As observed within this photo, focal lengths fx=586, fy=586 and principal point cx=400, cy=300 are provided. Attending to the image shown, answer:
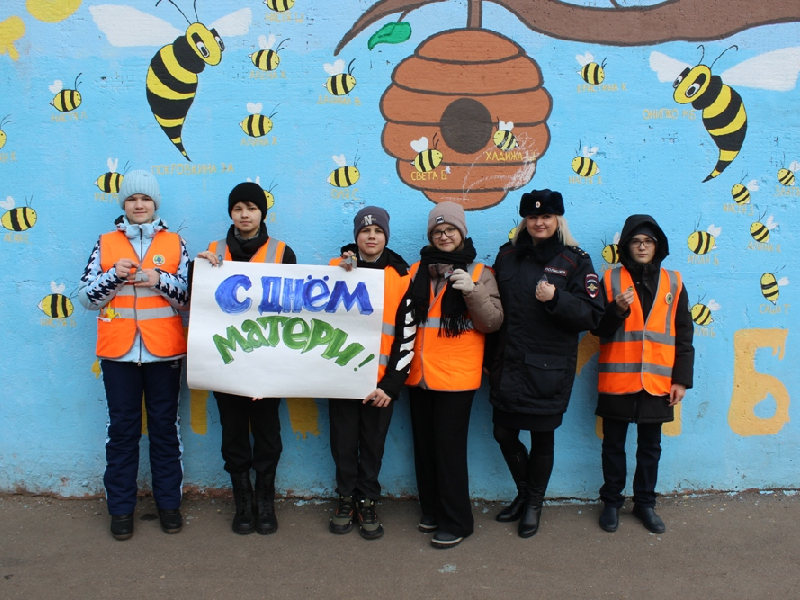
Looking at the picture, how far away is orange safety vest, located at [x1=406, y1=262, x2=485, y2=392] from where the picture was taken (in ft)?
11.2

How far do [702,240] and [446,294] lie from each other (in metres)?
1.92

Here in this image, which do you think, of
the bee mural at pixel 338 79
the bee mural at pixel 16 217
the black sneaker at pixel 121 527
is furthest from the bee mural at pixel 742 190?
the bee mural at pixel 16 217

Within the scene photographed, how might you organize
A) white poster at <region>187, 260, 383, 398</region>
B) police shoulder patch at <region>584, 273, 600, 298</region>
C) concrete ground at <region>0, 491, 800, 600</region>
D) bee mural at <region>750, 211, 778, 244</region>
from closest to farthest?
concrete ground at <region>0, 491, 800, 600</region> → police shoulder patch at <region>584, 273, 600, 298</region> → white poster at <region>187, 260, 383, 398</region> → bee mural at <region>750, 211, 778, 244</region>

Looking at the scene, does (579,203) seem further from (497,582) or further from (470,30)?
(497,582)

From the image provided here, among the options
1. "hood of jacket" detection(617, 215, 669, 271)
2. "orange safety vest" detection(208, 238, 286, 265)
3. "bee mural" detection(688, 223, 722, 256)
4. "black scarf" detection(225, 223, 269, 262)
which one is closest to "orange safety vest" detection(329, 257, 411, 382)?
"orange safety vest" detection(208, 238, 286, 265)

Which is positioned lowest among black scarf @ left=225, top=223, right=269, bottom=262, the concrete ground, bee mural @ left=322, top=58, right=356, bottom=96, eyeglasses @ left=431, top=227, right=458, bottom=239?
the concrete ground

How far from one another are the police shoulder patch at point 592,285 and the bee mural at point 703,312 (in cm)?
107

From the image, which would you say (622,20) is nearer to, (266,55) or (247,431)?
(266,55)

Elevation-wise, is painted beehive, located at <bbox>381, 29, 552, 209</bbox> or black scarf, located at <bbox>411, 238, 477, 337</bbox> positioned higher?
painted beehive, located at <bbox>381, 29, 552, 209</bbox>

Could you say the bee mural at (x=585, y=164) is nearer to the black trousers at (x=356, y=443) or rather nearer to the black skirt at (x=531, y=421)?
the black skirt at (x=531, y=421)

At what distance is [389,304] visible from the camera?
348 cm

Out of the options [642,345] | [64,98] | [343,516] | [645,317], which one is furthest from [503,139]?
[64,98]

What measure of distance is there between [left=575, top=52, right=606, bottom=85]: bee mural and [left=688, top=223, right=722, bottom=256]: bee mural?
1228 millimetres

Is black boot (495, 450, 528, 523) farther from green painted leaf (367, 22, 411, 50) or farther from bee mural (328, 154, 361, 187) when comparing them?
green painted leaf (367, 22, 411, 50)
